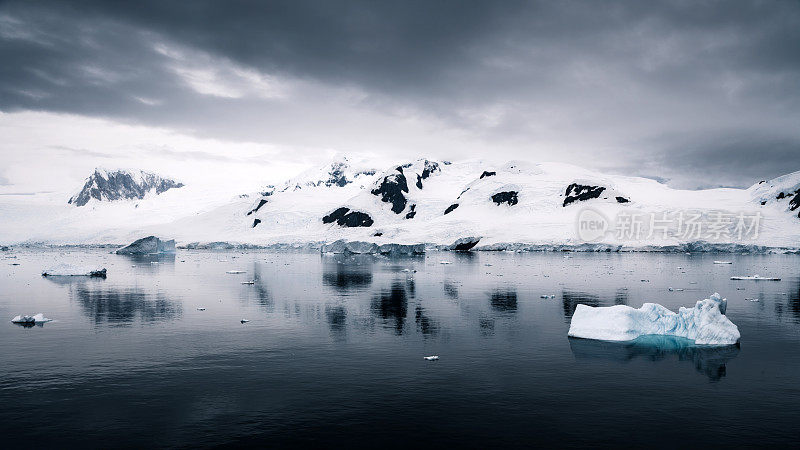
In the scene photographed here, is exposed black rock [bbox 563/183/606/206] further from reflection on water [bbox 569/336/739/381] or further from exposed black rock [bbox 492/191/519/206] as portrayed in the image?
reflection on water [bbox 569/336/739/381]

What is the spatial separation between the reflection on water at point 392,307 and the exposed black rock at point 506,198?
402ft

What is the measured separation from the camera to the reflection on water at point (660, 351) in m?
18.7

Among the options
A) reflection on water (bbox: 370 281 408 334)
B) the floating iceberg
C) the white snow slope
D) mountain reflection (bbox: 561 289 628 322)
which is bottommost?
mountain reflection (bbox: 561 289 628 322)

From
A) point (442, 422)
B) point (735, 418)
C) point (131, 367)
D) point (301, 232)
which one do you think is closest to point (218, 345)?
point (131, 367)

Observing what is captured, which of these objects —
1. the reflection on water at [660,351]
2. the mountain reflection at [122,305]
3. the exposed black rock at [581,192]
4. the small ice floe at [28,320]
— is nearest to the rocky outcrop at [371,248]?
the exposed black rock at [581,192]

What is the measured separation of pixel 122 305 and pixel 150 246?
84328 mm

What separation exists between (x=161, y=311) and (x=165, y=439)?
19.7 m

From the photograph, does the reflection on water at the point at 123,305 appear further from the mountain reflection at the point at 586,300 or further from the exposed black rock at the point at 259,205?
the exposed black rock at the point at 259,205

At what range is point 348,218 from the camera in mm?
174750

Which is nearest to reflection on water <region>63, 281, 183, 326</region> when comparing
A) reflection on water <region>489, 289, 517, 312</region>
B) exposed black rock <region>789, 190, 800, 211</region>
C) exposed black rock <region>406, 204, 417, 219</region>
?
reflection on water <region>489, 289, 517, 312</region>

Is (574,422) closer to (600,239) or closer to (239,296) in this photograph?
(239,296)

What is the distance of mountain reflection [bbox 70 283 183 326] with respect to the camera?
27.2 m

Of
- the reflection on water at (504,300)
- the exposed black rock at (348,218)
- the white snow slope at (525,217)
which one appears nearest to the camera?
the reflection on water at (504,300)

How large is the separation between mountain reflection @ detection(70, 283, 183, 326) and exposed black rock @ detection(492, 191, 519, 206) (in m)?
132
